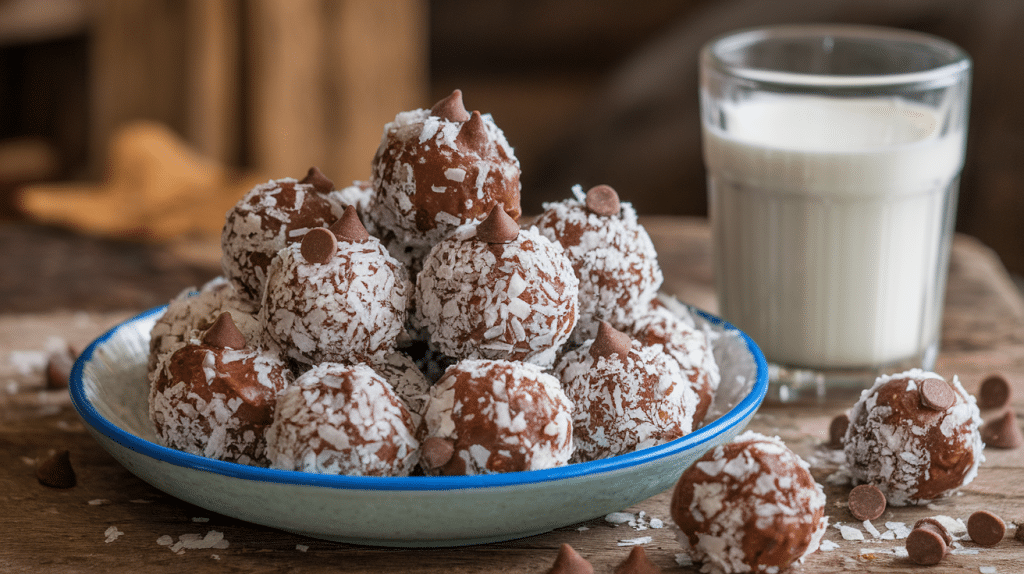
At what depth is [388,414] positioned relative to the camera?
0.81 meters

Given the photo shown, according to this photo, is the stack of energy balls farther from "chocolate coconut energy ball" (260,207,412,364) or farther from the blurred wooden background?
the blurred wooden background

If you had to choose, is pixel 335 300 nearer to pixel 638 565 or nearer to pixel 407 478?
pixel 407 478

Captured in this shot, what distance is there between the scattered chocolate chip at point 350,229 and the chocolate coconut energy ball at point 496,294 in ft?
0.23

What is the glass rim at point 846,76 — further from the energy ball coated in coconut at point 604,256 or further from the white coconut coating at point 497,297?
the white coconut coating at point 497,297

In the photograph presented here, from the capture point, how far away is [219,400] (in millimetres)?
856

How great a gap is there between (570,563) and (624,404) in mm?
157

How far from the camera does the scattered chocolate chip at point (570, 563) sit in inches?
31.1

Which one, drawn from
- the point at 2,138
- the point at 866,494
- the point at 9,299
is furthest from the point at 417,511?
the point at 2,138

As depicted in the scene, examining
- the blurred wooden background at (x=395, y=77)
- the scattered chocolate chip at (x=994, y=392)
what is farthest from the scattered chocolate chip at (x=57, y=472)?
the blurred wooden background at (x=395, y=77)

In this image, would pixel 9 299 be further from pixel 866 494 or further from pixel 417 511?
pixel 866 494

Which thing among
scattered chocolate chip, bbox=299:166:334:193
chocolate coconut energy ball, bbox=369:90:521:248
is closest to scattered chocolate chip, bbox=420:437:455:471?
chocolate coconut energy ball, bbox=369:90:521:248

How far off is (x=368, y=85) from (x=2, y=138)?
62.6 inches

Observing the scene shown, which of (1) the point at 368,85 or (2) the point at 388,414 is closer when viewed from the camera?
(2) the point at 388,414

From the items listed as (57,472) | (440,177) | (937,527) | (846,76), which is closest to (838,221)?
(846,76)
